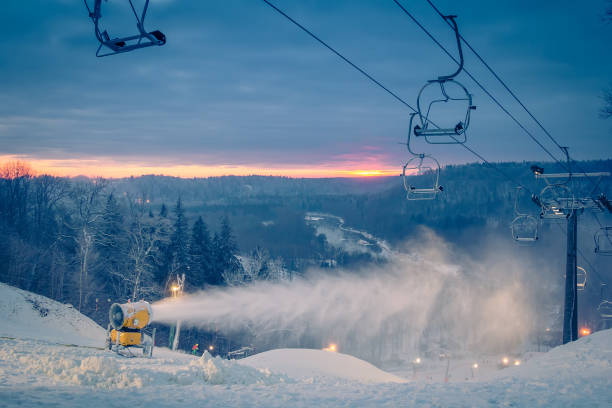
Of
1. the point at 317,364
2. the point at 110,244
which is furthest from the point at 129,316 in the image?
the point at 110,244

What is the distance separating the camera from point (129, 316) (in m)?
19.2

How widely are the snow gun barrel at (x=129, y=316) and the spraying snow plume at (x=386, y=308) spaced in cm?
2220

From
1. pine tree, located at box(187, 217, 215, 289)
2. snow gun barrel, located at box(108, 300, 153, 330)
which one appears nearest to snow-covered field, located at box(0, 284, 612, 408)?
snow gun barrel, located at box(108, 300, 153, 330)

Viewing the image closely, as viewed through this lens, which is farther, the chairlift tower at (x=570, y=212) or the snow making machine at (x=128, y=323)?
the chairlift tower at (x=570, y=212)

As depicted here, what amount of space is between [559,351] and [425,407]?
43.4ft

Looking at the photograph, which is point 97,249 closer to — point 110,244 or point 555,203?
point 110,244

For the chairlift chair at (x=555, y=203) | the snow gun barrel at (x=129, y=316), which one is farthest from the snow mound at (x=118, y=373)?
the chairlift chair at (x=555, y=203)

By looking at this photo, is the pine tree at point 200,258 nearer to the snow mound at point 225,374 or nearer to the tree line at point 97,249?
the tree line at point 97,249

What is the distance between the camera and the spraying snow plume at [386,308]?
197 ft

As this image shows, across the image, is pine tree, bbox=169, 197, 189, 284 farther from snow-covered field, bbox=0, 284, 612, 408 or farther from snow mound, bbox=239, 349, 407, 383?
snow-covered field, bbox=0, 284, 612, 408

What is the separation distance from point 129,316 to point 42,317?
19726 millimetres

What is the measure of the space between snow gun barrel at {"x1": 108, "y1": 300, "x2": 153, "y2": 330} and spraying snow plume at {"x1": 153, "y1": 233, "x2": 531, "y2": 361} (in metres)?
22.2

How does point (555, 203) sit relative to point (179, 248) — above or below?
above

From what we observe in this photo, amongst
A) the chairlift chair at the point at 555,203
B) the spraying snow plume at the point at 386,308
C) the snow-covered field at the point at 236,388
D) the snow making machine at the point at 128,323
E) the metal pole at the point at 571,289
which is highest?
the chairlift chair at the point at 555,203
